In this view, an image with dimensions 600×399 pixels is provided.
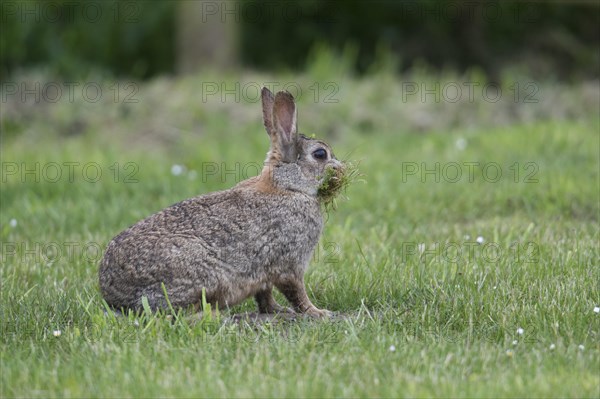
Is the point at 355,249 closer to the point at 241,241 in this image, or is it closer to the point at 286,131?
the point at 286,131

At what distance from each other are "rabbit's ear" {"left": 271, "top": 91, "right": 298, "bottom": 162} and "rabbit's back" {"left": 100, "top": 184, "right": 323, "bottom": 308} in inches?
10.3

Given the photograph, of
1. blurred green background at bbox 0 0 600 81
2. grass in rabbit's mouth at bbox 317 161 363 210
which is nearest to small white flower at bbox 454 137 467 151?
grass in rabbit's mouth at bbox 317 161 363 210

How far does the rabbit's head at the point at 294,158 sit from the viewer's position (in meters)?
5.66

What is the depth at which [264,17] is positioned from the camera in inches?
745

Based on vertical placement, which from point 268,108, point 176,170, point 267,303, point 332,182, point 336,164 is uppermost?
point 268,108

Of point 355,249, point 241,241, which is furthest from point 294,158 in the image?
point 355,249

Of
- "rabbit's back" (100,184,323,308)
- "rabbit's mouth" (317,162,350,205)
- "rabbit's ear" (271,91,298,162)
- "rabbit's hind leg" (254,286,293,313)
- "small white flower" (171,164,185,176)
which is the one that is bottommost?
"rabbit's hind leg" (254,286,293,313)

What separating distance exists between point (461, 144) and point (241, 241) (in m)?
5.72

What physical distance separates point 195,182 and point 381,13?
33.8ft

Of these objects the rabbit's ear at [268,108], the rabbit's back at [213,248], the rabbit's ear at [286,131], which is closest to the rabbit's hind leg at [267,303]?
the rabbit's back at [213,248]

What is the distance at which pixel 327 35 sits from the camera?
61.9 ft

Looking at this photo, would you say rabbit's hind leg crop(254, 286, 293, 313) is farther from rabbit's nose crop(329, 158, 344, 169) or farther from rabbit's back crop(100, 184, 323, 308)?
rabbit's nose crop(329, 158, 344, 169)

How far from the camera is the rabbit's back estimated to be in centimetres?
516

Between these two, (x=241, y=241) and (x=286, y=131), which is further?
(x=286, y=131)
